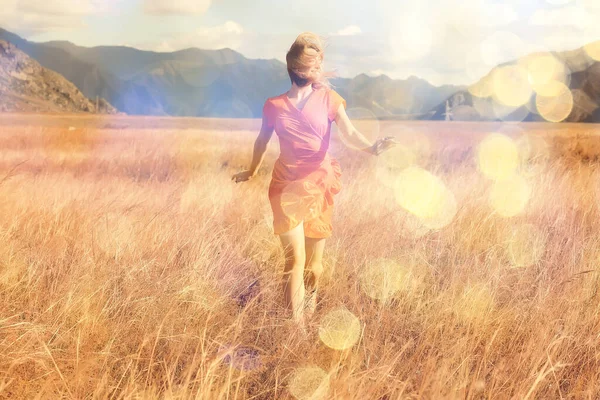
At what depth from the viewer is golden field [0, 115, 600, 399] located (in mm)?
1971

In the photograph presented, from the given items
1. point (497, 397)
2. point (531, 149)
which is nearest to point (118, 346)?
point (497, 397)

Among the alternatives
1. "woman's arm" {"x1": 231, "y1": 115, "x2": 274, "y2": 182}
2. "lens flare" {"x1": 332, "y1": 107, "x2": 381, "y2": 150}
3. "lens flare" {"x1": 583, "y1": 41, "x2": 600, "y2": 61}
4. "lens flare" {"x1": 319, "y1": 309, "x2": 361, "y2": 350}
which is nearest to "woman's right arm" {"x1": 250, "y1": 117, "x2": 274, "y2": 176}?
"woman's arm" {"x1": 231, "y1": 115, "x2": 274, "y2": 182}

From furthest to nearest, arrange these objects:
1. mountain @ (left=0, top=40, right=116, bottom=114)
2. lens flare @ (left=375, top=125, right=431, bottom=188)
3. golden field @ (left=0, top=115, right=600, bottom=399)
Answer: mountain @ (left=0, top=40, right=116, bottom=114) < lens flare @ (left=375, top=125, right=431, bottom=188) < golden field @ (left=0, top=115, right=600, bottom=399)

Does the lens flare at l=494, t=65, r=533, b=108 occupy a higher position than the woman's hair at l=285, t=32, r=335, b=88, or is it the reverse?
the lens flare at l=494, t=65, r=533, b=108

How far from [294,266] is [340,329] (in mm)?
436

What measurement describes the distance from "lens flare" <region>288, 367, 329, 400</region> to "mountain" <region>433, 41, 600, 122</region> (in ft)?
284

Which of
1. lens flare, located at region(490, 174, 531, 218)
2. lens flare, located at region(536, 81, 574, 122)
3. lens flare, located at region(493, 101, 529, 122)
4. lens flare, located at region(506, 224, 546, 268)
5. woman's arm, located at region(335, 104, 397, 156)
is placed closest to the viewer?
woman's arm, located at region(335, 104, 397, 156)

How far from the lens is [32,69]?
137 meters

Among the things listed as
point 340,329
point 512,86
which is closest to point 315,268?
point 340,329

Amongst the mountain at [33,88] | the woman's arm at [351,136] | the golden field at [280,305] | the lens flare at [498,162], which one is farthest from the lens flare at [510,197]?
the mountain at [33,88]

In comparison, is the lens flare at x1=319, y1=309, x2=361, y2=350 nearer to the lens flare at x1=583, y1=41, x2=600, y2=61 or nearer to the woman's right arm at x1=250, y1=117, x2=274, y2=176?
the woman's right arm at x1=250, y1=117, x2=274, y2=176

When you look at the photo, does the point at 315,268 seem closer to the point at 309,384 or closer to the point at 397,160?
the point at 309,384

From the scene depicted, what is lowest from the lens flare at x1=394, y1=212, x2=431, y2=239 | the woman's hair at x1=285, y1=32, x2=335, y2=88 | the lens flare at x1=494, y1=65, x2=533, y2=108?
the lens flare at x1=394, y1=212, x2=431, y2=239

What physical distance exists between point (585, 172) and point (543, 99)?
362ft
